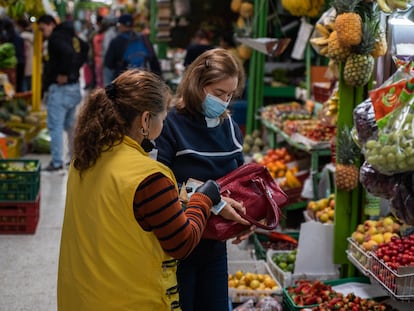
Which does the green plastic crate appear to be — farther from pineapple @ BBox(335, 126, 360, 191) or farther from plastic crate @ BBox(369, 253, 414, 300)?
plastic crate @ BBox(369, 253, 414, 300)

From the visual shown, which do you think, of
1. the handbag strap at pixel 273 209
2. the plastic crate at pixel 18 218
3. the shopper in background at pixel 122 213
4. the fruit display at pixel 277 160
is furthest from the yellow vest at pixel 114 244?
the fruit display at pixel 277 160

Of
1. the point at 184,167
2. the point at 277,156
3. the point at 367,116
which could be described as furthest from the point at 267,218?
the point at 277,156

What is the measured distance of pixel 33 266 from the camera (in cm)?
512

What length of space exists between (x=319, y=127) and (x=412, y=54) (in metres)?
2.87

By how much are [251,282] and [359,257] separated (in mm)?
821

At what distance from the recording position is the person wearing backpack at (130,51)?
31.2 feet

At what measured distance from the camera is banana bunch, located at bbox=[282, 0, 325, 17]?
652 centimetres

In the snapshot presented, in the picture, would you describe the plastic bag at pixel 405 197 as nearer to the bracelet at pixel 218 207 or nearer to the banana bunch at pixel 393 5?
the bracelet at pixel 218 207

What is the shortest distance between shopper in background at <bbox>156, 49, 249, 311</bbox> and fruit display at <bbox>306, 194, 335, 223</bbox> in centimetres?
204

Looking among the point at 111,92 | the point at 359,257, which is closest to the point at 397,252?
the point at 359,257

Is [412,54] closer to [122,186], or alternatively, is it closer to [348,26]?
[348,26]

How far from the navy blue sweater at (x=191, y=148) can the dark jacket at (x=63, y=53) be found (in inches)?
208

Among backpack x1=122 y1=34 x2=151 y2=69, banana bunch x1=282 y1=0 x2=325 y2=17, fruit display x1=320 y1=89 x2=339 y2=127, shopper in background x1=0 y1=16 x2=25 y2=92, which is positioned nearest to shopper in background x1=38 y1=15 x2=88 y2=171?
backpack x1=122 y1=34 x2=151 y2=69

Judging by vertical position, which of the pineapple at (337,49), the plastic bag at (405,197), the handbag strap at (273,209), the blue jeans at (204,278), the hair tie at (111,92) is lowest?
the blue jeans at (204,278)
